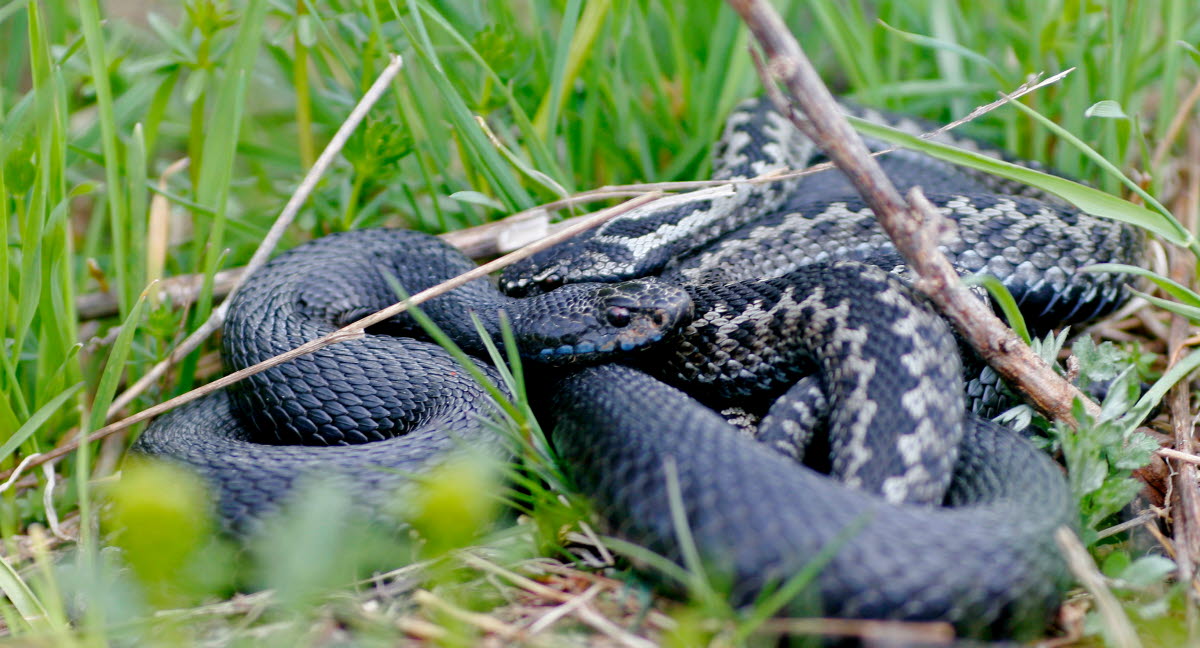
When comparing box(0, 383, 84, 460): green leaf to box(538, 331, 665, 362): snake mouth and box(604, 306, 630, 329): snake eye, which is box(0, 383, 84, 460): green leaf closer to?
box(538, 331, 665, 362): snake mouth

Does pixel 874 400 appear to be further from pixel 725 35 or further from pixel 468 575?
pixel 725 35

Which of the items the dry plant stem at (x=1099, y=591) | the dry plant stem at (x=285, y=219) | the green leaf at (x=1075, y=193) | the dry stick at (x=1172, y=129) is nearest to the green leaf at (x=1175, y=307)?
the green leaf at (x=1075, y=193)

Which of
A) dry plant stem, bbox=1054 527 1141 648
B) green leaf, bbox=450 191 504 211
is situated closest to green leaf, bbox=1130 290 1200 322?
dry plant stem, bbox=1054 527 1141 648

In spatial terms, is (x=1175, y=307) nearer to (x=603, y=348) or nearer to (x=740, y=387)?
(x=740, y=387)

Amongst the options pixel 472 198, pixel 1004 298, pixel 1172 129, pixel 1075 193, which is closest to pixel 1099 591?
pixel 1004 298

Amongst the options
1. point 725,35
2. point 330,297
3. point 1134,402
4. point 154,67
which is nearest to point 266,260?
point 330,297

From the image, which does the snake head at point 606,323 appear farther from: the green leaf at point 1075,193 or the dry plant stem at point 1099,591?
the dry plant stem at point 1099,591
